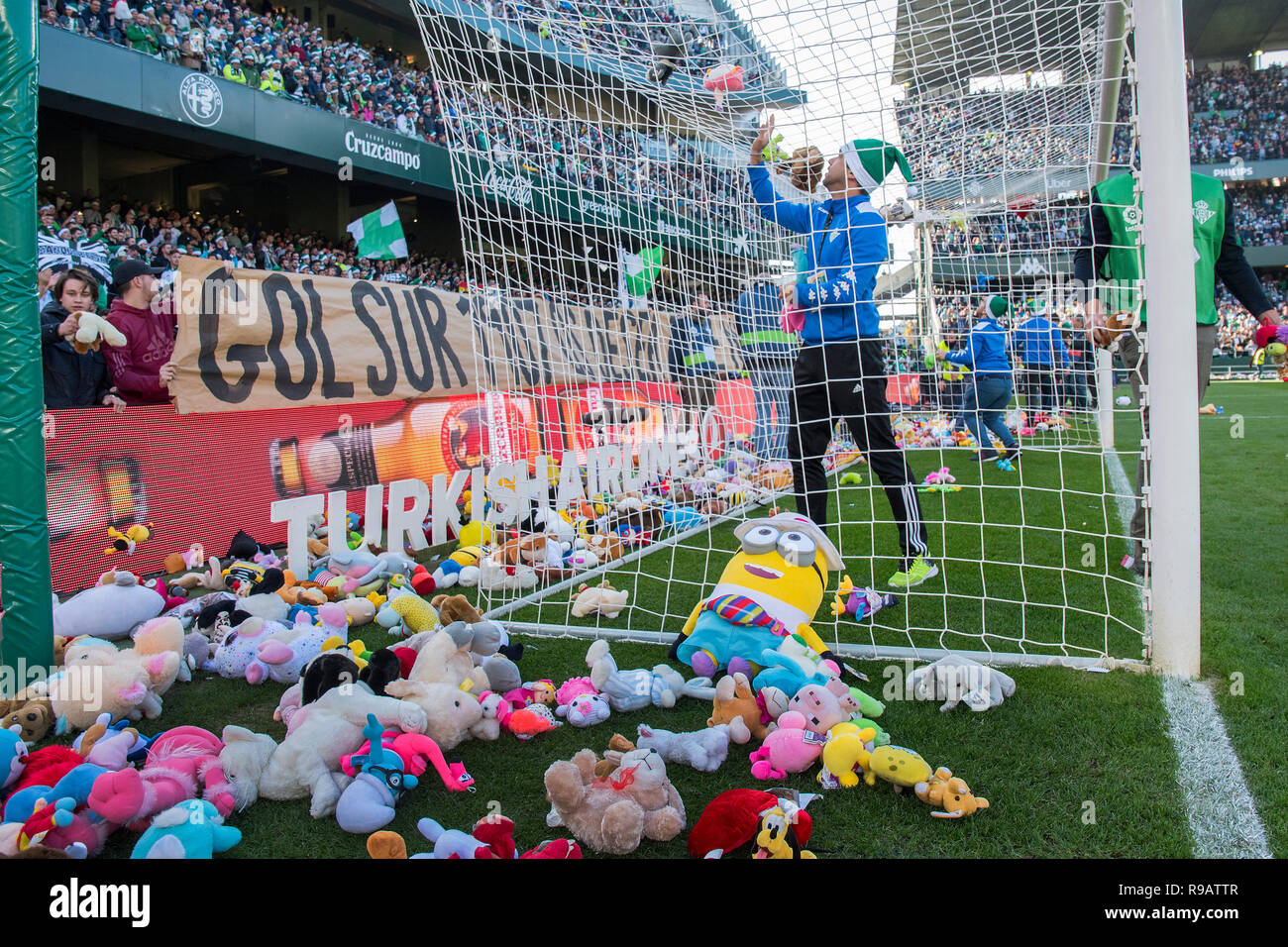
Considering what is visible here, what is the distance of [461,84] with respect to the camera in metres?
3.76

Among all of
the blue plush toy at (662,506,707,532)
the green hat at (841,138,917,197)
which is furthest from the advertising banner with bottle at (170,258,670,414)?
the green hat at (841,138,917,197)

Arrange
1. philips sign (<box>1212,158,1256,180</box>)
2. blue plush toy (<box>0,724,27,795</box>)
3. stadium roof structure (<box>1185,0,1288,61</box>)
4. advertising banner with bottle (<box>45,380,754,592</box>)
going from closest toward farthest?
blue plush toy (<box>0,724,27,795</box>), advertising banner with bottle (<box>45,380,754,592</box>), stadium roof structure (<box>1185,0,1288,61</box>), philips sign (<box>1212,158,1256,180</box>)

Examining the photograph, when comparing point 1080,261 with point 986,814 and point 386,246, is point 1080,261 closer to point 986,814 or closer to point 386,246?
point 986,814

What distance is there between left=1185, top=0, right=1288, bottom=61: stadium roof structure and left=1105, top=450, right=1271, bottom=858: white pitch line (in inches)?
1380

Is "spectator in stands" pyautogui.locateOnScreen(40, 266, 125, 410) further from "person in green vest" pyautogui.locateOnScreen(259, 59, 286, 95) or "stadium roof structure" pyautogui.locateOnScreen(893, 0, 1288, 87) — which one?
"person in green vest" pyautogui.locateOnScreen(259, 59, 286, 95)

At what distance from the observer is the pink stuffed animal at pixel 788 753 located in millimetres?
2141

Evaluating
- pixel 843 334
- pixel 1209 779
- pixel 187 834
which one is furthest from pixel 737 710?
pixel 843 334

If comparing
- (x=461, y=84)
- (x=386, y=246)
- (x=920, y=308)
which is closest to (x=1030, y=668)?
(x=461, y=84)

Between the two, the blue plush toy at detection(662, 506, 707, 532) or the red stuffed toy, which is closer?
the red stuffed toy

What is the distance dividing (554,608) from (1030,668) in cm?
211

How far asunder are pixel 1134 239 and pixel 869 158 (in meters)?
1.11

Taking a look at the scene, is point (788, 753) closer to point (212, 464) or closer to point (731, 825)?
point (731, 825)

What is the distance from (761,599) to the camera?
9.46ft

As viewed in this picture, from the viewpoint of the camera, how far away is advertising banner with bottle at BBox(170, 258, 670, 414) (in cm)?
470
